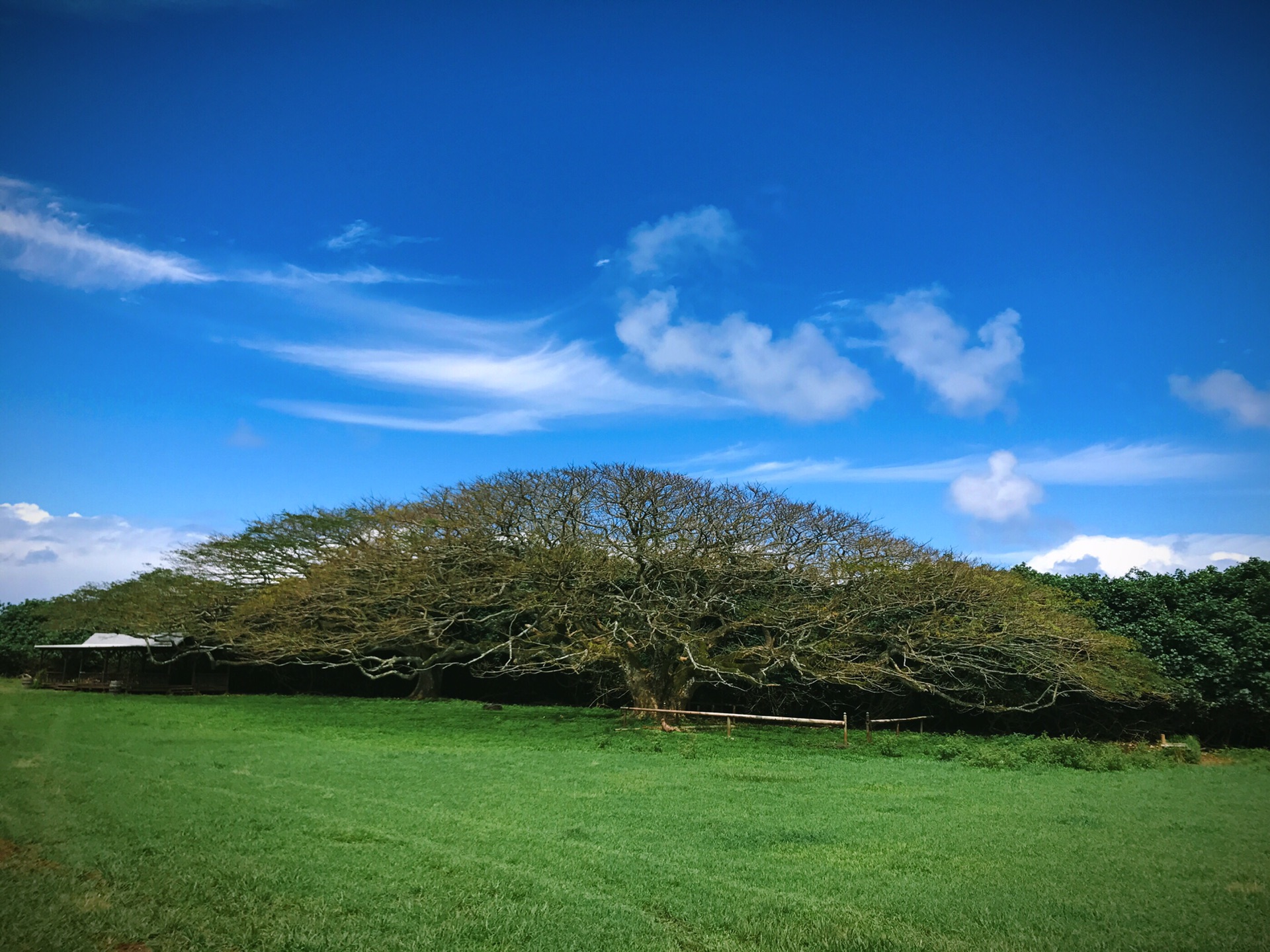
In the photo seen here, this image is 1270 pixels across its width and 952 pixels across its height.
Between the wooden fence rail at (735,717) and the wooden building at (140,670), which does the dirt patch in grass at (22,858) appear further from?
the wooden building at (140,670)

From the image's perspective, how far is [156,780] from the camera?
995 cm

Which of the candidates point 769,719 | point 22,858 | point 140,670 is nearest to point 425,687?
point 140,670

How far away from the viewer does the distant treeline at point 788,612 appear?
20.2 m

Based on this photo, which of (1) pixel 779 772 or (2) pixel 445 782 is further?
(1) pixel 779 772

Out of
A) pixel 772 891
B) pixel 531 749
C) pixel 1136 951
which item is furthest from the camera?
pixel 531 749

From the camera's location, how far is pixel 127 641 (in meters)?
34.4

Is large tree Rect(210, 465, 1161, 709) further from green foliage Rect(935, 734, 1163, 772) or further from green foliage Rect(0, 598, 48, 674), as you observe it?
green foliage Rect(0, 598, 48, 674)

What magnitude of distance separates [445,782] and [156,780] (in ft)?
12.0

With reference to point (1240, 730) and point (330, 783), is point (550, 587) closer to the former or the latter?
point (330, 783)

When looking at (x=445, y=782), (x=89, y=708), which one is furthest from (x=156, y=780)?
(x=89, y=708)

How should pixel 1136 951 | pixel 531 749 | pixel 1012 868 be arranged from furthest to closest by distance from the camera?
pixel 531 749 → pixel 1012 868 → pixel 1136 951

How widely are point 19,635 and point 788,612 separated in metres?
42.2

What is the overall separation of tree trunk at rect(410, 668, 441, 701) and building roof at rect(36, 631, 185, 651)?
10.1m

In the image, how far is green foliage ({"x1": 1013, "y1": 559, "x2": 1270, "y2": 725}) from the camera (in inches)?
784
